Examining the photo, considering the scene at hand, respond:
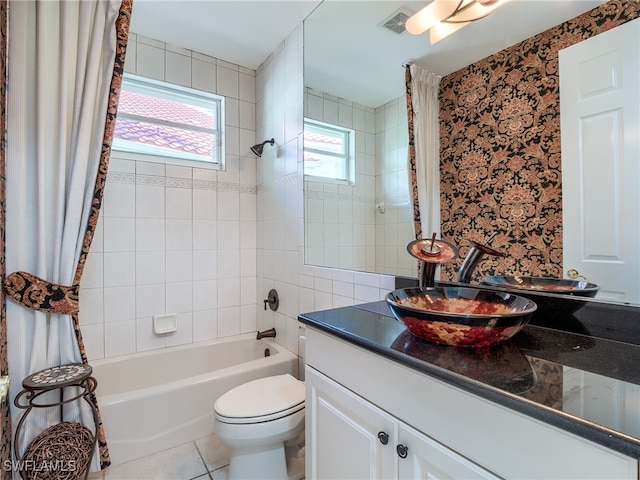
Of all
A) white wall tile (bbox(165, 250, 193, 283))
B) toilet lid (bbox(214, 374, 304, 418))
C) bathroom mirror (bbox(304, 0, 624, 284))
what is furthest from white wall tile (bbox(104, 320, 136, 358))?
bathroom mirror (bbox(304, 0, 624, 284))

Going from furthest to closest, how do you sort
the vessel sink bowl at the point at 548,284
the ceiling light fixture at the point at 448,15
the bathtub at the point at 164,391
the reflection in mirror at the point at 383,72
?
1. the bathtub at the point at 164,391
2. the ceiling light fixture at the point at 448,15
3. the reflection in mirror at the point at 383,72
4. the vessel sink bowl at the point at 548,284

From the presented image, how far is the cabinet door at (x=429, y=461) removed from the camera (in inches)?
25.8

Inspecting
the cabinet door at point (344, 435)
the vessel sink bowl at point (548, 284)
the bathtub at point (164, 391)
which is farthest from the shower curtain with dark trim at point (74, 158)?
the vessel sink bowl at point (548, 284)

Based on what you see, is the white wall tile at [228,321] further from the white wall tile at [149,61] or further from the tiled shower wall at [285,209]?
the white wall tile at [149,61]

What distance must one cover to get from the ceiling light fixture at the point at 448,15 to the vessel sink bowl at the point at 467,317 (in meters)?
1.06

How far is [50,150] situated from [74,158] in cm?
10

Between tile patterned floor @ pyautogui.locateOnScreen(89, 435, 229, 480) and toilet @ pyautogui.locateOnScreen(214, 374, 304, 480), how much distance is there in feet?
0.66

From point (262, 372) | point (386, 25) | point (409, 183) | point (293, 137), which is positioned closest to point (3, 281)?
point (262, 372)

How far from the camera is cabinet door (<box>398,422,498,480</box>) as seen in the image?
25.8 inches

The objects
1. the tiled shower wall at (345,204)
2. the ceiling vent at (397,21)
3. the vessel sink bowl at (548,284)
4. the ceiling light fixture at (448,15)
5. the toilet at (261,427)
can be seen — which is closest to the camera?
the vessel sink bowl at (548,284)

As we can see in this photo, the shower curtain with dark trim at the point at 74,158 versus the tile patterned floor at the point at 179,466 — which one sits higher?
the shower curtain with dark trim at the point at 74,158

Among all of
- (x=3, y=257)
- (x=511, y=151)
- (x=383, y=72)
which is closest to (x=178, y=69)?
(x=383, y=72)

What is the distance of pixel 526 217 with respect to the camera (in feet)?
3.52

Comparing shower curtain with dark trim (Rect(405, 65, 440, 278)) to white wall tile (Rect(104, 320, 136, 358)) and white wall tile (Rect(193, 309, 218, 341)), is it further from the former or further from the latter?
white wall tile (Rect(104, 320, 136, 358))
